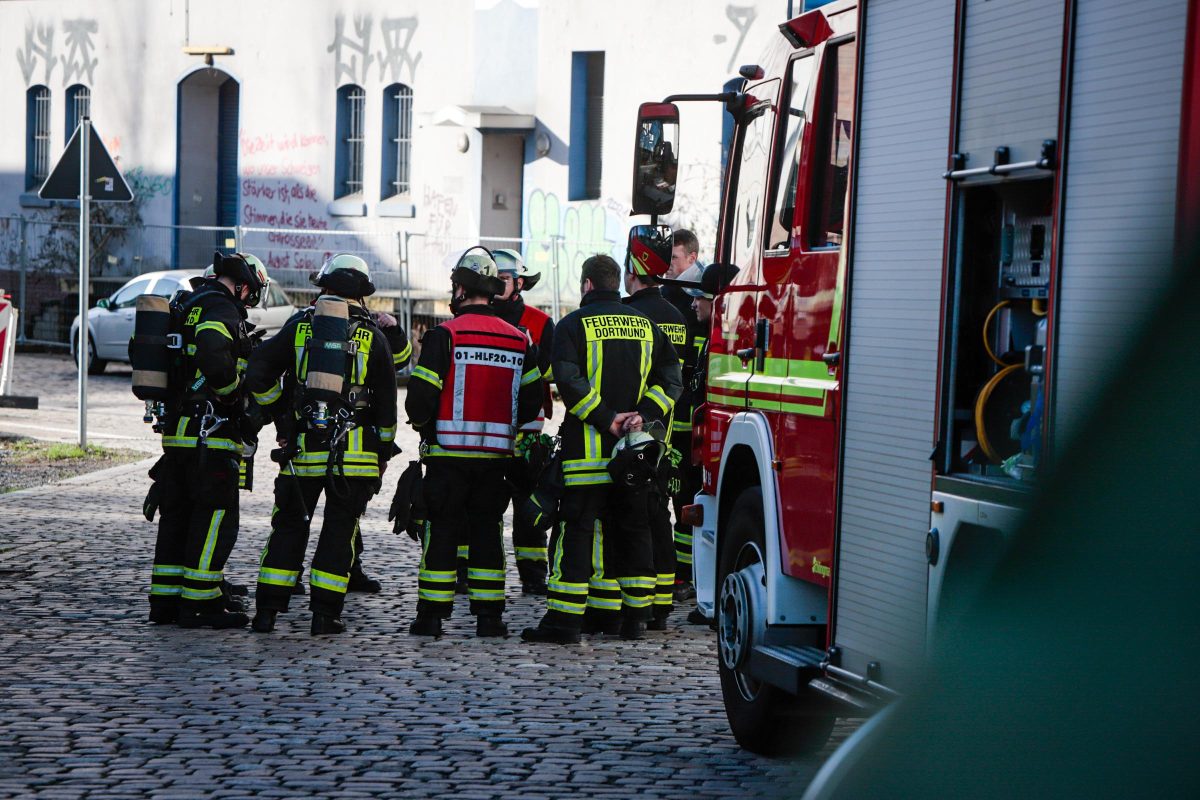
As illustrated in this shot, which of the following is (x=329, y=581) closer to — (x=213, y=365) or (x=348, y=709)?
(x=213, y=365)

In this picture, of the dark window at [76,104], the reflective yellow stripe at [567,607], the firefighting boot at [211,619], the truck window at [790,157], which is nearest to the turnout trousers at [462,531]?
the reflective yellow stripe at [567,607]

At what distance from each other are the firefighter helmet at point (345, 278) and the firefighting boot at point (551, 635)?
1840 mm

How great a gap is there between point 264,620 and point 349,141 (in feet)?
76.1

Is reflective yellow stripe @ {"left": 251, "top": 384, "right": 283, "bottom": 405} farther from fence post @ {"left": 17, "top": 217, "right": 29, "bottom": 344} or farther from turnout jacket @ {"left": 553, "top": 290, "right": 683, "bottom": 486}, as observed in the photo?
fence post @ {"left": 17, "top": 217, "right": 29, "bottom": 344}

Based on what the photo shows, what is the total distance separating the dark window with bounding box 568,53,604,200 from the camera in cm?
2819

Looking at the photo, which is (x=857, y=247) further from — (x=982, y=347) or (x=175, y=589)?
(x=175, y=589)

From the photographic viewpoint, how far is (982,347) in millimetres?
5102

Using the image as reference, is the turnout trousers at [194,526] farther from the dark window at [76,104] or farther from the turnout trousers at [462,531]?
the dark window at [76,104]

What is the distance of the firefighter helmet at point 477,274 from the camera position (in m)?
8.98

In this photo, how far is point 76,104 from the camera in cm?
3506

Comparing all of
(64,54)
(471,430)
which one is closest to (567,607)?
(471,430)

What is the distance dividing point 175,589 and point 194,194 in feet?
84.0

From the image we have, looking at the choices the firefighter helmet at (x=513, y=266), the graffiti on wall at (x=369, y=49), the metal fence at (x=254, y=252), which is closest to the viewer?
the firefighter helmet at (x=513, y=266)

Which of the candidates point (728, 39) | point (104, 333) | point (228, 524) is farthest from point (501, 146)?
point (228, 524)
